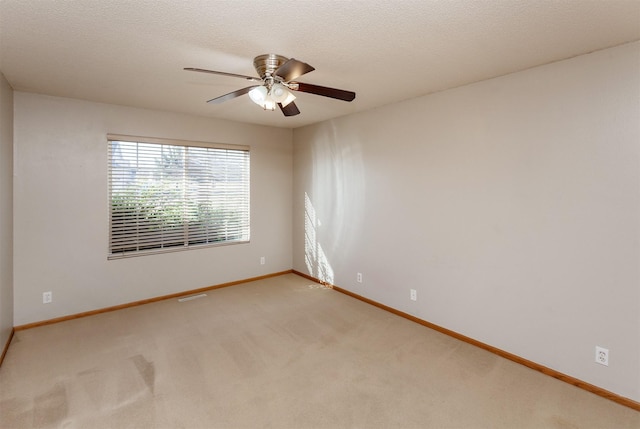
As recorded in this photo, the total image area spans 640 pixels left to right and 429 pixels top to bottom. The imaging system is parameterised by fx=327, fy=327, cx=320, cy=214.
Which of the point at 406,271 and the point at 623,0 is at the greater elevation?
the point at 623,0

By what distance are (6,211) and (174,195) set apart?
5.35 ft

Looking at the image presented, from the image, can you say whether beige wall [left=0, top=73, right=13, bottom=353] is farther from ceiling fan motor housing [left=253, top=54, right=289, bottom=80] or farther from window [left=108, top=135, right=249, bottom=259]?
ceiling fan motor housing [left=253, top=54, right=289, bottom=80]

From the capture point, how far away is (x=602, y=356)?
2.33m

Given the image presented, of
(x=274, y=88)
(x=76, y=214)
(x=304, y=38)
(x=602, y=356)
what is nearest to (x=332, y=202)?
(x=274, y=88)

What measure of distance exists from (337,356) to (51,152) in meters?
3.55

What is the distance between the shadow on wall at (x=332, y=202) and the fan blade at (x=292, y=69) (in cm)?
219

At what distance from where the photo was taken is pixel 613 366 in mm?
2279

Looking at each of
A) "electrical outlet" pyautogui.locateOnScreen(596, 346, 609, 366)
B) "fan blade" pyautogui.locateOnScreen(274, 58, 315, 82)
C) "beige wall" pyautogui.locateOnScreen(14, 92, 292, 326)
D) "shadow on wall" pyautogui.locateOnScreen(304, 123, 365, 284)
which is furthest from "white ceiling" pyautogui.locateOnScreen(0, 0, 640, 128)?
"electrical outlet" pyautogui.locateOnScreen(596, 346, 609, 366)

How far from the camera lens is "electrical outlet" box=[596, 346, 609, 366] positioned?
7.57ft

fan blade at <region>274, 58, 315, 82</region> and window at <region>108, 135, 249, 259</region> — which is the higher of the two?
fan blade at <region>274, 58, 315, 82</region>

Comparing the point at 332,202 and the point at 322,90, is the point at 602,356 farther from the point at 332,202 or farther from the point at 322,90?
the point at 332,202

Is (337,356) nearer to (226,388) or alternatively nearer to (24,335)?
(226,388)

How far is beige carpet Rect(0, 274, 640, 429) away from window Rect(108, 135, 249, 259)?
1.05 metres

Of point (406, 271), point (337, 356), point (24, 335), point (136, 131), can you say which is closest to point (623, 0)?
point (406, 271)
